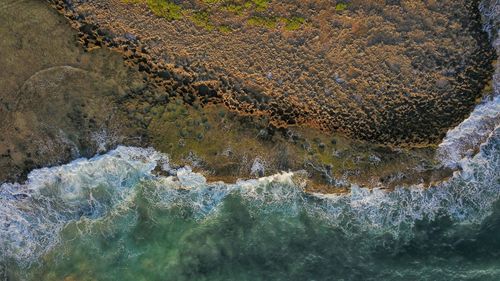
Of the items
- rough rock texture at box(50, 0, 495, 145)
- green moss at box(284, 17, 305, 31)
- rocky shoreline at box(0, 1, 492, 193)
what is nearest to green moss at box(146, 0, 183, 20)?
rough rock texture at box(50, 0, 495, 145)

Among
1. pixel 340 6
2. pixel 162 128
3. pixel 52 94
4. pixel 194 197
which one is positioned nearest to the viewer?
pixel 340 6

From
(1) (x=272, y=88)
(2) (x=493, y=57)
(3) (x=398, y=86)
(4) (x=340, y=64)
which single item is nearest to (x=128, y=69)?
(1) (x=272, y=88)

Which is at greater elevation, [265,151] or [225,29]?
[225,29]

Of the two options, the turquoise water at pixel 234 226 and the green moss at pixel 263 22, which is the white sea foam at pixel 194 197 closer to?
the turquoise water at pixel 234 226

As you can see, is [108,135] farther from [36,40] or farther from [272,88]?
[272,88]

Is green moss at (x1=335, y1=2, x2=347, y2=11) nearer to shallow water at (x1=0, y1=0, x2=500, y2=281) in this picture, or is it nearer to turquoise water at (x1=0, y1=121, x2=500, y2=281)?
shallow water at (x1=0, y1=0, x2=500, y2=281)

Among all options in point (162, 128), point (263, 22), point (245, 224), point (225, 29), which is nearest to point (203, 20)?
point (225, 29)

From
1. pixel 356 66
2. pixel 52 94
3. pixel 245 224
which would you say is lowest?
pixel 245 224

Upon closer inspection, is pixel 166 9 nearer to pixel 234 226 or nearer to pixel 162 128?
pixel 162 128

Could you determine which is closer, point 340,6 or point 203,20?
point 340,6
